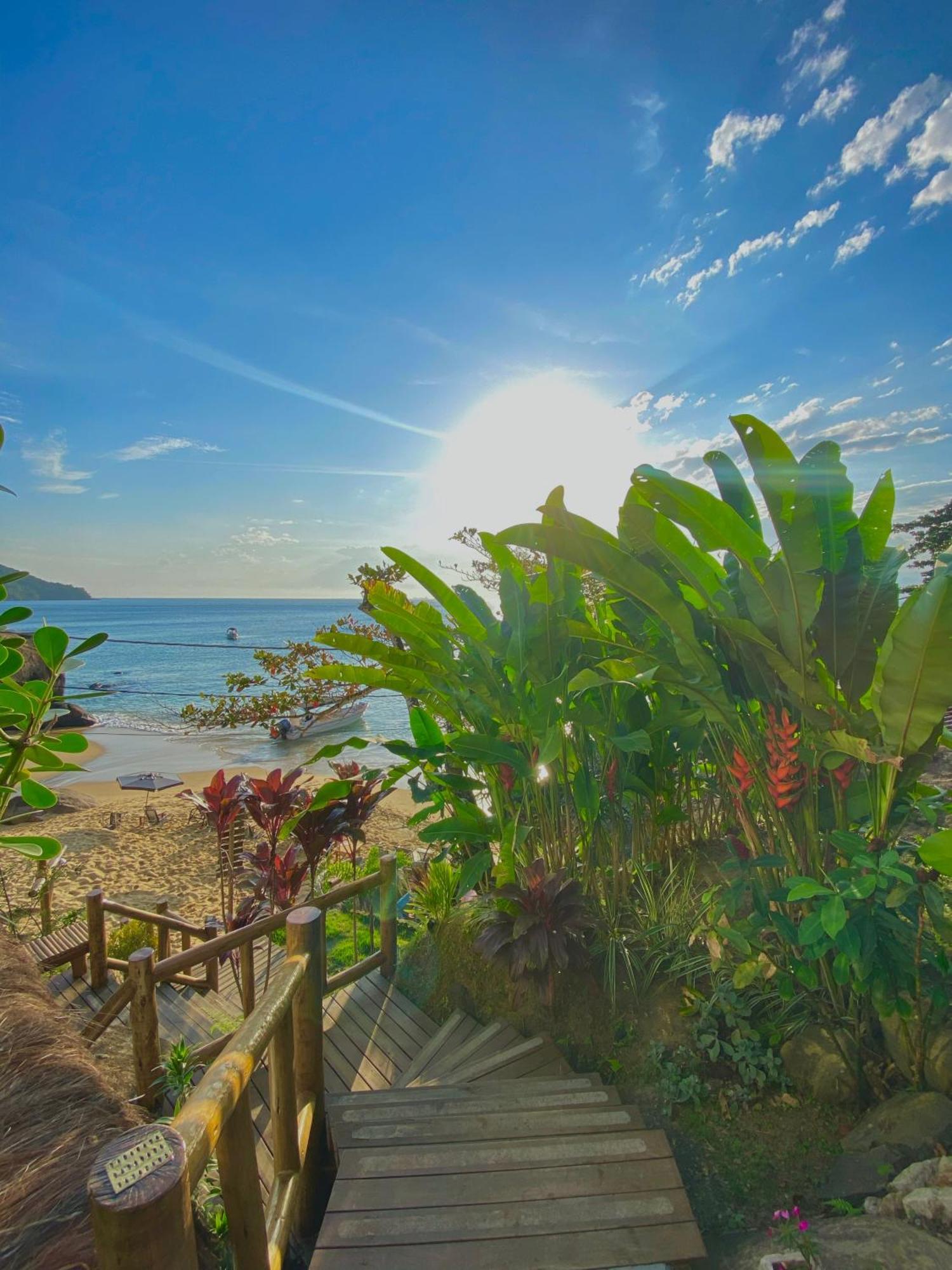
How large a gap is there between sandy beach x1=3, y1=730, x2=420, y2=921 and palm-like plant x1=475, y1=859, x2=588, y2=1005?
485 centimetres

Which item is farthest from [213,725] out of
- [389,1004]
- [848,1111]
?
[848,1111]

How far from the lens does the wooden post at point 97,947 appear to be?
432 centimetres

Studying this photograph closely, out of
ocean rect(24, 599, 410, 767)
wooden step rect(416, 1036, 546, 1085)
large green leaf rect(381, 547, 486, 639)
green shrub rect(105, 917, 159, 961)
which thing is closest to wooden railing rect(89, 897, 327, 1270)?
wooden step rect(416, 1036, 546, 1085)

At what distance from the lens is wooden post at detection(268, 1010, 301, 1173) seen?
190cm

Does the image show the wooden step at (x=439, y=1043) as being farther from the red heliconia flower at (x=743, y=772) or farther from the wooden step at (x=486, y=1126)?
the red heliconia flower at (x=743, y=772)

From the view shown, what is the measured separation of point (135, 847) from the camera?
10141mm

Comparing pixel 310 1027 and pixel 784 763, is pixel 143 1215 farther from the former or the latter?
pixel 784 763

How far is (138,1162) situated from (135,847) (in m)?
10.9

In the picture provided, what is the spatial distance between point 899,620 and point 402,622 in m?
2.13

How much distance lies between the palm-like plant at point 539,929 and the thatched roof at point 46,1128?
71.2 inches

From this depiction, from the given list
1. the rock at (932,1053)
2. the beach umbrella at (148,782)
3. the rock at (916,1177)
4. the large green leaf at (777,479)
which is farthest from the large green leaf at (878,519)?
the beach umbrella at (148,782)

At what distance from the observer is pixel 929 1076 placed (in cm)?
204

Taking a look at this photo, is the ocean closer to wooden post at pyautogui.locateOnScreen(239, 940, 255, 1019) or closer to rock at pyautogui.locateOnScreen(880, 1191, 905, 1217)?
wooden post at pyautogui.locateOnScreen(239, 940, 255, 1019)

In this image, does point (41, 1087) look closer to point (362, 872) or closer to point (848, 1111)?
point (848, 1111)
